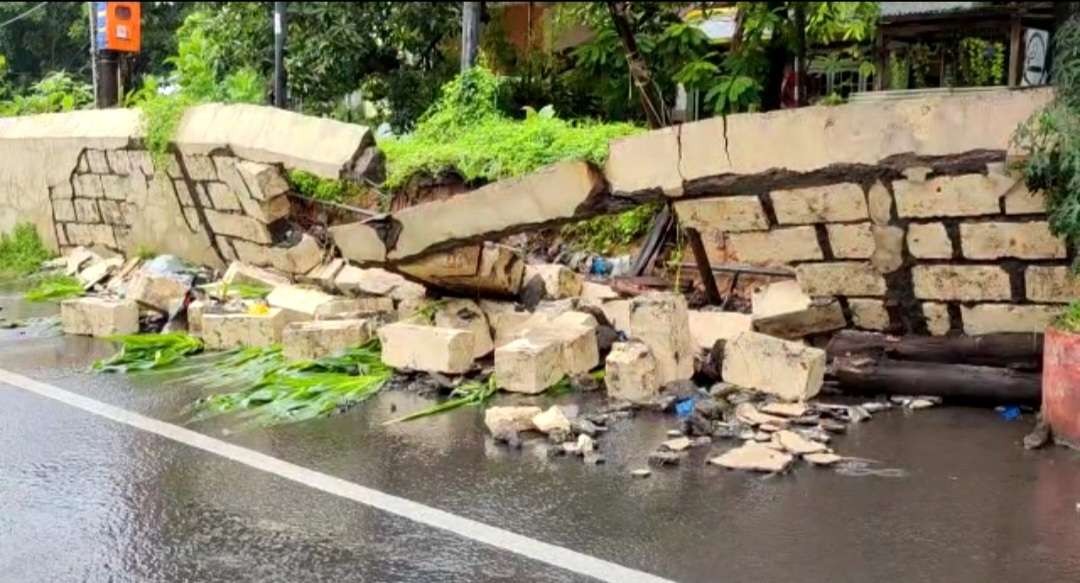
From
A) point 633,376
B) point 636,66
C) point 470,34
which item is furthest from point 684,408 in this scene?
point 470,34

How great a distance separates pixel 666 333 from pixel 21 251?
10545 millimetres

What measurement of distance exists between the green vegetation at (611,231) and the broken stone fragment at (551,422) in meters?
3.86

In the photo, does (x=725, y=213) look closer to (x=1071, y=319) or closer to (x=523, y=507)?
(x=1071, y=319)

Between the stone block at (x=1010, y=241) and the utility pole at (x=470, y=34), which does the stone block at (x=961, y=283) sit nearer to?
the stone block at (x=1010, y=241)

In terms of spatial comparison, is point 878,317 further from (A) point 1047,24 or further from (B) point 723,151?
(A) point 1047,24

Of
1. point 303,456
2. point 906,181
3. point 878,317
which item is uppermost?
point 906,181

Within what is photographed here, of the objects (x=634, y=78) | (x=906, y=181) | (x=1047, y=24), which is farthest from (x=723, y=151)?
(x=1047, y=24)

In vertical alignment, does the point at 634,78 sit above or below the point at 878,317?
above

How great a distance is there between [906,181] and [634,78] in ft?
19.7

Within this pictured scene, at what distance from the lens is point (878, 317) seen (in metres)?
7.31

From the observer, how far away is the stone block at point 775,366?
6742 millimetres

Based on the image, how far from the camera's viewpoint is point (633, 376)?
696 centimetres

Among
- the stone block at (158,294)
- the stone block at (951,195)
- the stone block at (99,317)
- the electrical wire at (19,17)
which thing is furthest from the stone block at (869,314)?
the electrical wire at (19,17)

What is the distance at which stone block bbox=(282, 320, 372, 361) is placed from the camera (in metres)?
8.17
